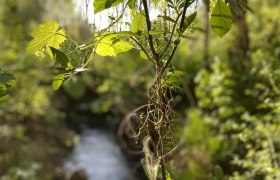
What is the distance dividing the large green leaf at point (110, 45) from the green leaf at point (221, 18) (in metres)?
0.21

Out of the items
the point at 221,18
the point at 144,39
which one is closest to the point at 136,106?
the point at 144,39

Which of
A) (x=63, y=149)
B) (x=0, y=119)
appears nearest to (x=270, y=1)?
(x=63, y=149)

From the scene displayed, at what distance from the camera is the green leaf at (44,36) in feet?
2.87

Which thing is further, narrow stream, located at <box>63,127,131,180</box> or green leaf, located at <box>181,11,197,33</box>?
narrow stream, located at <box>63,127,131,180</box>

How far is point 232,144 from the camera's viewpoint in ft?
12.6

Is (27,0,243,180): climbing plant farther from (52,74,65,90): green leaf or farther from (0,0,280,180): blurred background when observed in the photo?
(0,0,280,180): blurred background

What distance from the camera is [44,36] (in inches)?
35.0

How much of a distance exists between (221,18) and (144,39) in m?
0.21

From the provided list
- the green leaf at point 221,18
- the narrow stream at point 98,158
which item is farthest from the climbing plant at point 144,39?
the narrow stream at point 98,158

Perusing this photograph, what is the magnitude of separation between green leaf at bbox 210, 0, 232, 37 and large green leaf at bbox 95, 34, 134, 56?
0.21 m

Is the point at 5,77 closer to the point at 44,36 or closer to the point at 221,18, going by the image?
the point at 44,36

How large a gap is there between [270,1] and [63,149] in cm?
477

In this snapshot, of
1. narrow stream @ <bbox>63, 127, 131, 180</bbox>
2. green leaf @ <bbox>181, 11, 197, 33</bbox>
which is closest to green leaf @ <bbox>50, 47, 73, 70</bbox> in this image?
green leaf @ <bbox>181, 11, 197, 33</bbox>

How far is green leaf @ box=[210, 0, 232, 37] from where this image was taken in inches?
31.7
